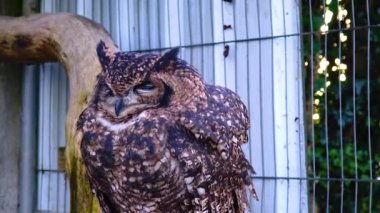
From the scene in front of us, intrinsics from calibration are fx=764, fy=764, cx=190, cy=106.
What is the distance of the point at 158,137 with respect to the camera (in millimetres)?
2322

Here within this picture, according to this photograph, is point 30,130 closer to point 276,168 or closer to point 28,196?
point 28,196

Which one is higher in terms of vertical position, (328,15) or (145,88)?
(328,15)

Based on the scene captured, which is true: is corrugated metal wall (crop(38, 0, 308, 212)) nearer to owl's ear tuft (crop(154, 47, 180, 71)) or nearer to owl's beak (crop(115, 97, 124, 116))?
owl's ear tuft (crop(154, 47, 180, 71))

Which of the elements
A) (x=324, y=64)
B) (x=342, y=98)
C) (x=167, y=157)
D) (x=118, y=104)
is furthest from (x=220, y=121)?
(x=342, y=98)

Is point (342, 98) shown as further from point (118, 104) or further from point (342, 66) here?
point (118, 104)

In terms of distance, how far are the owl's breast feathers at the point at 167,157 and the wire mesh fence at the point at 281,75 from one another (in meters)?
0.57

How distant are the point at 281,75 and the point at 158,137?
2.75ft

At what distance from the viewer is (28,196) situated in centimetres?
379

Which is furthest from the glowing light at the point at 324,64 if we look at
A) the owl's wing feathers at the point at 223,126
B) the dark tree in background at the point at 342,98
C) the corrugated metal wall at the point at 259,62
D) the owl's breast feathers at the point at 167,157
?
the owl's breast feathers at the point at 167,157

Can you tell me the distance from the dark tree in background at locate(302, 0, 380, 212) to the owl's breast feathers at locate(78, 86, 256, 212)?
2.68 feet

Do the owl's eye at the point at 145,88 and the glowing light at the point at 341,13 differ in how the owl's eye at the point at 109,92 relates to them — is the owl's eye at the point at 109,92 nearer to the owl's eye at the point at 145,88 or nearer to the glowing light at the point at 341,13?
the owl's eye at the point at 145,88

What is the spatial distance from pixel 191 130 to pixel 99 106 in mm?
314

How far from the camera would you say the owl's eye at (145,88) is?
7.52ft

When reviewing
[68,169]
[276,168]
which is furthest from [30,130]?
[276,168]
